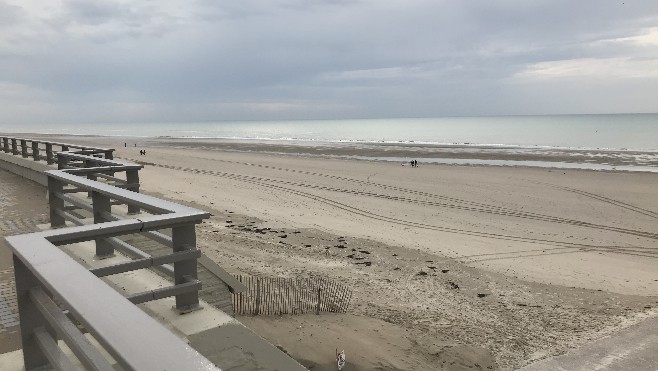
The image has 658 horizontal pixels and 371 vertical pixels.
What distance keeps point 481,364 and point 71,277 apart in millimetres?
7082

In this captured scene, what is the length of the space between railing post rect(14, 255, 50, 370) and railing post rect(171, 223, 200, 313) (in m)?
1.13

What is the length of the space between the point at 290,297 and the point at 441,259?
5554mm

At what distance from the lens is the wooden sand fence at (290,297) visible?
851cm

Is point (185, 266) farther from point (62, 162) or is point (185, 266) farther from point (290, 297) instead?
point (62, 162)

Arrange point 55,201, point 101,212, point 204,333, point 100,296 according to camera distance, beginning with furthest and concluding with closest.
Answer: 1. point 55,201
2. point 101,212
3. point 204,333
4. point 100,296

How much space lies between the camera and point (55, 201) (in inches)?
272

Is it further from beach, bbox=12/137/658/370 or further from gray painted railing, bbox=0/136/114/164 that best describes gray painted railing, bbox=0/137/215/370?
gray painted railing, bbox=0/136/114/164

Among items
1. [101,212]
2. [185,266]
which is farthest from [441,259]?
[185,266]

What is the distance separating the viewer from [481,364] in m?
7.62

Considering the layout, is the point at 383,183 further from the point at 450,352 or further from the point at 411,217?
the point at 450,352

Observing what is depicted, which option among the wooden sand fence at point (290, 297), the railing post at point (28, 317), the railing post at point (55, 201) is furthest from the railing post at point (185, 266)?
the wooden sand fence at point (290, 297)

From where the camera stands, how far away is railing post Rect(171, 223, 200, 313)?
12.5 feet

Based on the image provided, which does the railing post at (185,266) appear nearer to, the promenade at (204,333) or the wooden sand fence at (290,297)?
the promenade at (204,333)

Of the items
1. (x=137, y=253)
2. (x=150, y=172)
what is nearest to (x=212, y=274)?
(x=137, y=253)
